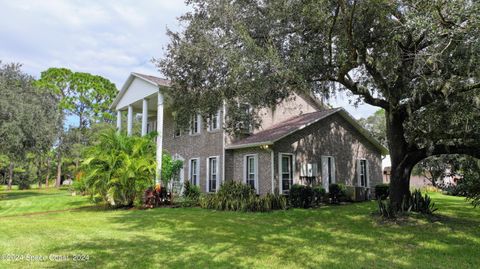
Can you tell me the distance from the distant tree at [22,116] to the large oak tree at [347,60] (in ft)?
52.7

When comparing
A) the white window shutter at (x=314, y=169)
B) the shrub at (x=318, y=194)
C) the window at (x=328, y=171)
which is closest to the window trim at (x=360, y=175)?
the window at (x=328, y=171)

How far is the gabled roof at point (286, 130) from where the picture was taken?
50.9ft

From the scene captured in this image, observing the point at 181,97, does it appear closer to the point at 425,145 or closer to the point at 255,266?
the point at 255,266

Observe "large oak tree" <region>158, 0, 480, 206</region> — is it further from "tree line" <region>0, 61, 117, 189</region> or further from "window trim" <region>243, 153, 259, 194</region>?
"tree line" <region>0, 61, 117, 189</region>

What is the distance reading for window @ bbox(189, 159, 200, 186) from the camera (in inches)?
765

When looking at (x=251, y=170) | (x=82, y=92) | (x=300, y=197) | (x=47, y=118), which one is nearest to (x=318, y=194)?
(x=300, y=197)

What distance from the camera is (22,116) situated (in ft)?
72.3

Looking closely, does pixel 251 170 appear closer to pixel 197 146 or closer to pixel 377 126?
pixel 197 146

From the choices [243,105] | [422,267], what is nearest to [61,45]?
[243,105]

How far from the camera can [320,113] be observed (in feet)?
60.6

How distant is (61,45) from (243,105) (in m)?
16.1

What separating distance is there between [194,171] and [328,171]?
7.60 meters

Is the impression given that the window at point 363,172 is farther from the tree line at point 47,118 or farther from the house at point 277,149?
the tree line at point 47,118

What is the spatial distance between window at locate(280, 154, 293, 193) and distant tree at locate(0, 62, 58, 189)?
16.8 meters
